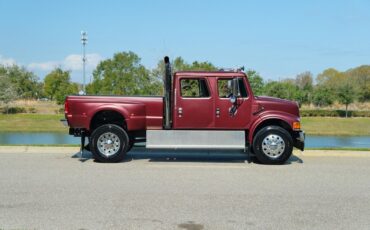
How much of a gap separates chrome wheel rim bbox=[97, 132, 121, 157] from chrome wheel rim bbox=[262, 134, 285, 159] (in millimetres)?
3354

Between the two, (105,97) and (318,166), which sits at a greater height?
(105,97)

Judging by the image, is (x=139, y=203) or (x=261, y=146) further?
(x=261, y=146)

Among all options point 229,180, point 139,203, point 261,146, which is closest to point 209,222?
point 139,203

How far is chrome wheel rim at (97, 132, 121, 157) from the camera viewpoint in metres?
11.0

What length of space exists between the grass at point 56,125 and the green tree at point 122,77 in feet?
18.8

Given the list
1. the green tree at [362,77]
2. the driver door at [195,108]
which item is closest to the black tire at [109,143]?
the driver door at [195,108]

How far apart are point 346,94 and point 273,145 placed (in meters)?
51.5

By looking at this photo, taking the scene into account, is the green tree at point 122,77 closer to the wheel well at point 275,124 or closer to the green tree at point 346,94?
the green tree at point 346,94

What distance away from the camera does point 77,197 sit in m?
7.18

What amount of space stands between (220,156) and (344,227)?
6.68 m

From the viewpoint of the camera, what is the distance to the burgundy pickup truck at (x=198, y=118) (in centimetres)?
1094

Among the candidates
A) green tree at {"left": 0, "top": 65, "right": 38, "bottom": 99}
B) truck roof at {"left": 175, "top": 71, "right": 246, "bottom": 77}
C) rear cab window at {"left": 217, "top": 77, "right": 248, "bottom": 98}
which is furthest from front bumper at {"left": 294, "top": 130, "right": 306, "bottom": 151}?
green tree at {"left": 0, "top": 65, "right": 38, "bottom": 99}

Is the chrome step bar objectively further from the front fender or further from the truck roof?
the truck roof

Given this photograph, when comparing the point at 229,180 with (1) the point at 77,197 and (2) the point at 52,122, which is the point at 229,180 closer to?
(1) the point at 77,197
